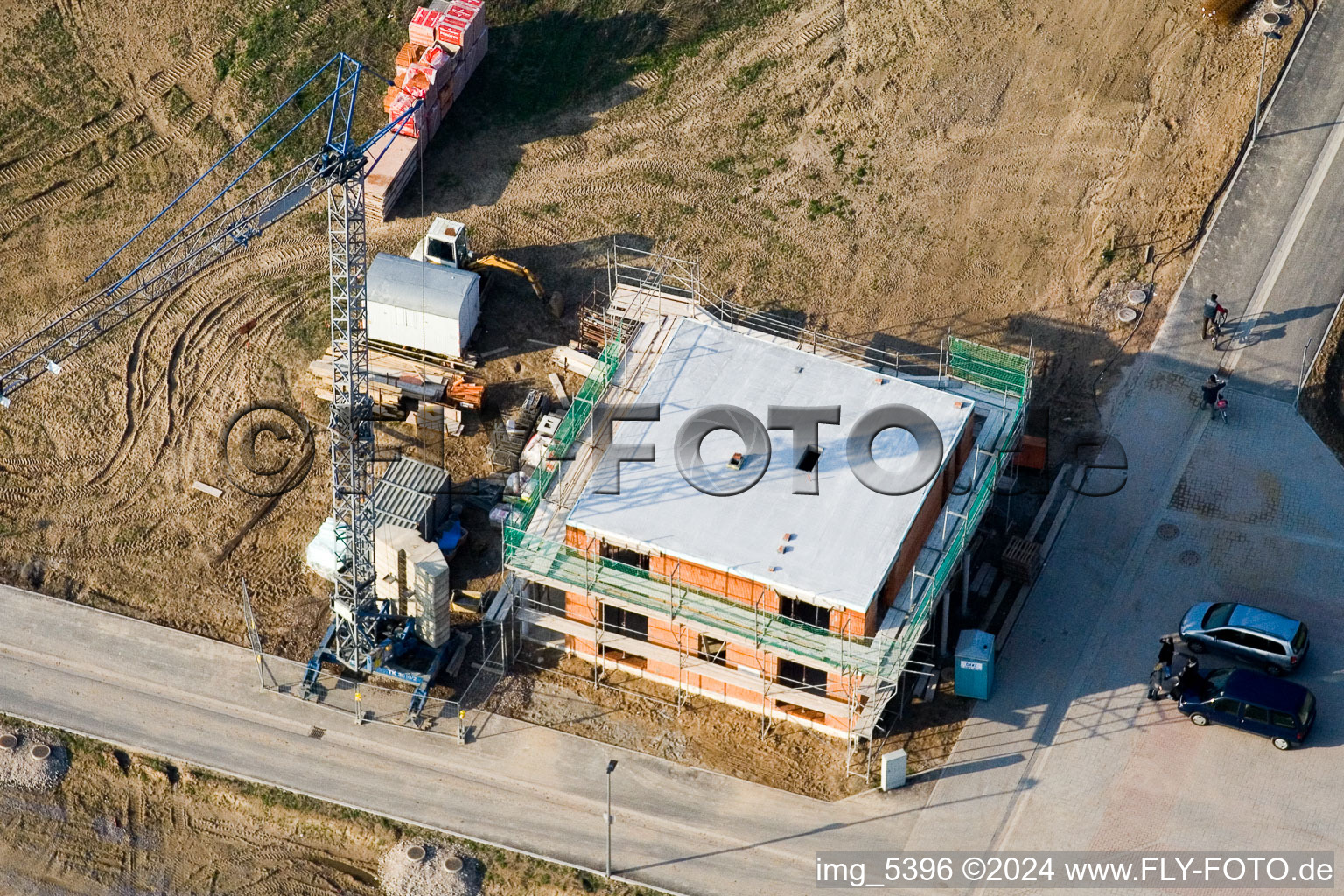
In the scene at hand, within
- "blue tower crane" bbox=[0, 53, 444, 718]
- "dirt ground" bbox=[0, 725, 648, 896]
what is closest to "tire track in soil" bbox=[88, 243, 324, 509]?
"blue tower crane" bbox=[0, 53, 444, 718]

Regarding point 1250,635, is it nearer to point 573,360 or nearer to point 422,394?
point 573,360

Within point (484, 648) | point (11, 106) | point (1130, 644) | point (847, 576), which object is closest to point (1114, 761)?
point (1130, 644)

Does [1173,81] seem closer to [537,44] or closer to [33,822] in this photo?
[537,44]

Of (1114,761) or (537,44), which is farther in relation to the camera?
(537,44)

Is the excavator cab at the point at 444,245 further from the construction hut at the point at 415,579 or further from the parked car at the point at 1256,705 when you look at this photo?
the parked car at the point at 1256,705

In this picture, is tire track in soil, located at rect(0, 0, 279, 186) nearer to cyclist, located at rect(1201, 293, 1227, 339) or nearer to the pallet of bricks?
the pallet of bricks
